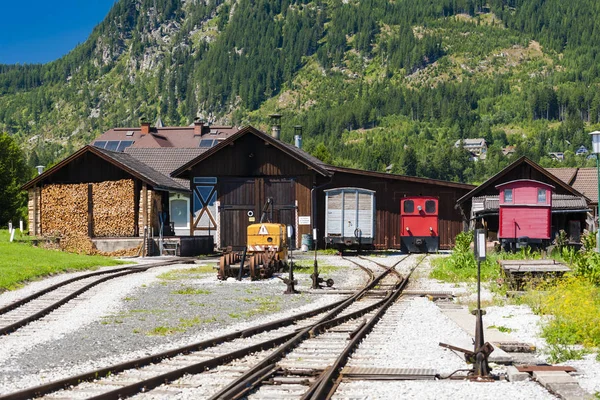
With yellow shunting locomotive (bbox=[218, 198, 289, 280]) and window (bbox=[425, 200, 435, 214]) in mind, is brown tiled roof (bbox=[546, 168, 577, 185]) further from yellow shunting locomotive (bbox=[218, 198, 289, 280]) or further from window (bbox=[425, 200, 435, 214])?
yellow shunting locomotive (bbox=[218, 198, 289, 280])

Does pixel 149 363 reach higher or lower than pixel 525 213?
lower

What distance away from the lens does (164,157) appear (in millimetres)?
52625

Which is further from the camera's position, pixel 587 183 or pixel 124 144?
pixel 124 144

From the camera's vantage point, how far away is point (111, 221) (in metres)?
41.2

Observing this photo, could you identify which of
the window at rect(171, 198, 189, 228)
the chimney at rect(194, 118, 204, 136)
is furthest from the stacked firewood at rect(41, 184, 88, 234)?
the chimney at rect(194, 118, 204, 136)

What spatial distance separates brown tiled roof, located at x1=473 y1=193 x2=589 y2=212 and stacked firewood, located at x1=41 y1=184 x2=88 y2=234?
19861 mm

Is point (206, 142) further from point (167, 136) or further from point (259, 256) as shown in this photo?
point (259, 256)

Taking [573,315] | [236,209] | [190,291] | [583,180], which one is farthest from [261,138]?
[573,315]

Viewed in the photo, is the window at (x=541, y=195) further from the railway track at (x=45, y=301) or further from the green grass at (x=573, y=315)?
the green grass at (x=573, y=315)

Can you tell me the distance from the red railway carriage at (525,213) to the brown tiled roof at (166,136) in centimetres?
4090

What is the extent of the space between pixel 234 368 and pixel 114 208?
31.9 m

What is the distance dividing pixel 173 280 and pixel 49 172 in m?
19.1

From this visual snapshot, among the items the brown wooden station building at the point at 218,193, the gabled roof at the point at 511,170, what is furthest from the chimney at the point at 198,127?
the gabled roof at the point at 511,170

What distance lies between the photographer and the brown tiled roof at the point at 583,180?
47.6 meters
